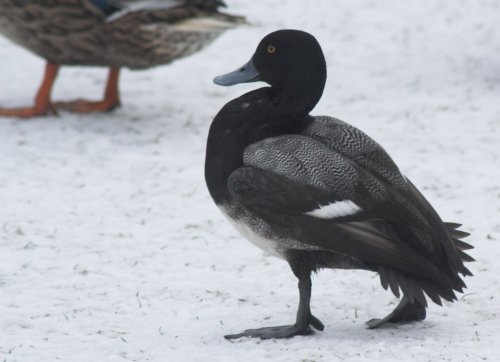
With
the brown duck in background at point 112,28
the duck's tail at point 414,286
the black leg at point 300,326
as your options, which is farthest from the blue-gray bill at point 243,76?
the brown duck in background at point 112,28

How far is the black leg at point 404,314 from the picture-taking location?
4625 millimetres

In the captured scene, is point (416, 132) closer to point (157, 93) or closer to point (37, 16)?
point (157, 93)

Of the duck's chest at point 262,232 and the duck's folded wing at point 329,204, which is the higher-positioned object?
the duck's folded wing at point 329,204

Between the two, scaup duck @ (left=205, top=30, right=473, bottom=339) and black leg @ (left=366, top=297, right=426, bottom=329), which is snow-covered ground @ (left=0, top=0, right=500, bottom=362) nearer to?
black leg @ (left=366, top=297, right=426, bottom=329)

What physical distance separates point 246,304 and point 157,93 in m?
4.76

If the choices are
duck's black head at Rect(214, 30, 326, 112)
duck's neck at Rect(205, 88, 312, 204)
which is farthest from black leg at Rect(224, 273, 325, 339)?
duck's black head at Rect(214, 30, 326, 112)

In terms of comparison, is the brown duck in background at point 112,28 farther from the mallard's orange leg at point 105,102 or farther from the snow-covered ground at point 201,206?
the snow-covered ground at point 201,206

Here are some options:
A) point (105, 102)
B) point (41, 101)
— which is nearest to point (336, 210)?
point (41, 101)

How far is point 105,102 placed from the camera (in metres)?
8.70

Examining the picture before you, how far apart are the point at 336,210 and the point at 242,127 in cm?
64

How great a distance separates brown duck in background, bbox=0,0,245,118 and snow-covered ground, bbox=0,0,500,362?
622 millimetres

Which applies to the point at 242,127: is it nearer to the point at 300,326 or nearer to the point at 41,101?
the point at 300,326

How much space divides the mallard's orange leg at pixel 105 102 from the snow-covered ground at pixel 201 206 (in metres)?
0.09

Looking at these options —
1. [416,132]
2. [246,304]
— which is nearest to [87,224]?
[246,304]
